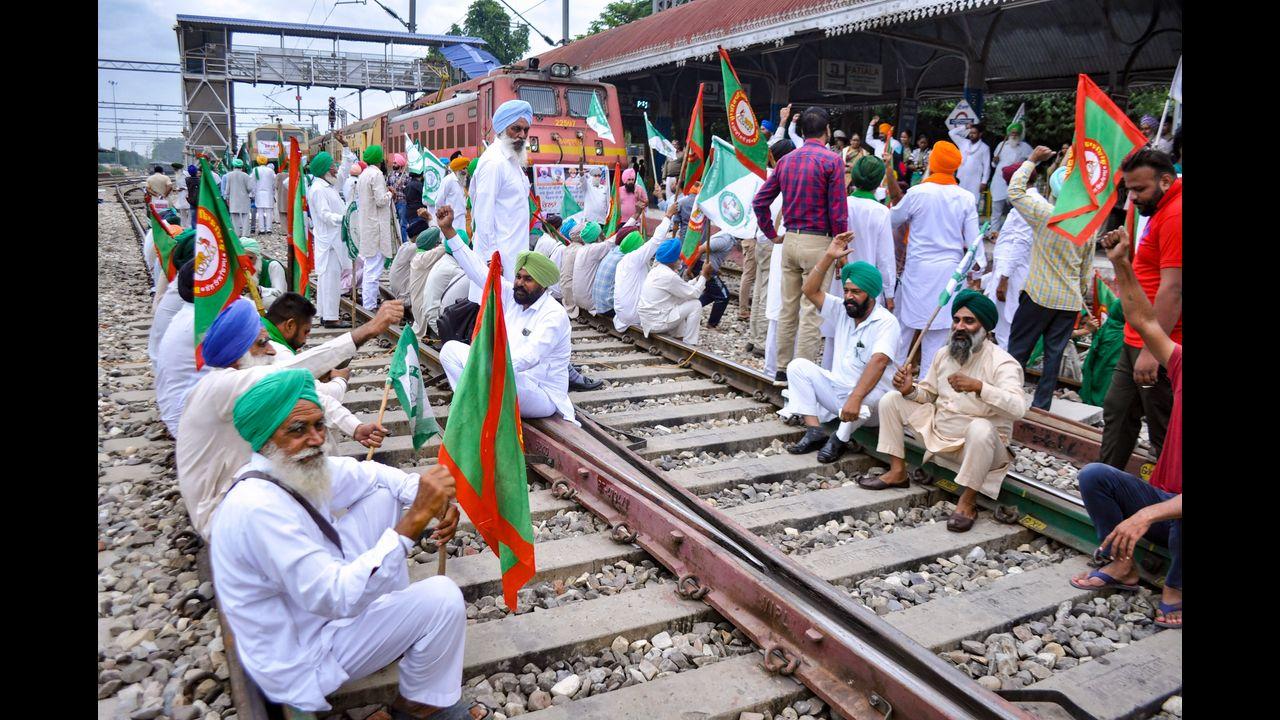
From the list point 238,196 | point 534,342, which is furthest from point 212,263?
point 238,196

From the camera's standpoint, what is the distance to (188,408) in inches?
144

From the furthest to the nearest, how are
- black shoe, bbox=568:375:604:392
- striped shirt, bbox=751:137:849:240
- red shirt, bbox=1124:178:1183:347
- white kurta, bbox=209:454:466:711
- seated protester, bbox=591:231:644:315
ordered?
seated protester, bbox=591:231:644:315 < black shoe, bbox=568:375:604:392 < striped shirt, bbox=751:137:849:240 < red shirt, bbox=1124:178:1183:347 < white kurta, bbox=209:454:466:711

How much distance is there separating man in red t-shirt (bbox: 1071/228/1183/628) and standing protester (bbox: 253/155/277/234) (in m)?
19.3

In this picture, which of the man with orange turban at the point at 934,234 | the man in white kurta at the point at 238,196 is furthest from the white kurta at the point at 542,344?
the man in white kurta at the point at 238,196

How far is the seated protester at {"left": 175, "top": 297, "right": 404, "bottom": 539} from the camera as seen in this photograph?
12.0 feet

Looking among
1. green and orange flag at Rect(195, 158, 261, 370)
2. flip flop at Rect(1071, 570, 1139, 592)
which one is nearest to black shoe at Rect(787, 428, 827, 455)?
flip flop at Rect(1071, 570, 1139, 592)

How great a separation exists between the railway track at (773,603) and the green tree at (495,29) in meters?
45.0

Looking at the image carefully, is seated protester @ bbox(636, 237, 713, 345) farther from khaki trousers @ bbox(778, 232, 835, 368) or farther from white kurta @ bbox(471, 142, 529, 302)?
white kurta @ bbox(471, 142, 529, 302)

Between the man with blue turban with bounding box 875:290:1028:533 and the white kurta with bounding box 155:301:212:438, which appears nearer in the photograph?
the man with blue turban with bounding box 875:290:1028:533

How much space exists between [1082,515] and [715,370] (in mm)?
3564

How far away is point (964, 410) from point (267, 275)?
6440 mm

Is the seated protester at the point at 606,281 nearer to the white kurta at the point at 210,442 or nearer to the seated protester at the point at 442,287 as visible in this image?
the seated protester at the point at 442,287

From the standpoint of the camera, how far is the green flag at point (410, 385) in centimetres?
416

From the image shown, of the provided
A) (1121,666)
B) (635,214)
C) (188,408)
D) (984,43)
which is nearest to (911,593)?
(1121,666)
